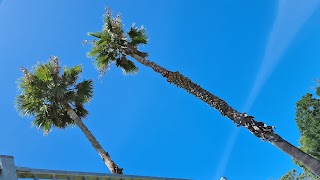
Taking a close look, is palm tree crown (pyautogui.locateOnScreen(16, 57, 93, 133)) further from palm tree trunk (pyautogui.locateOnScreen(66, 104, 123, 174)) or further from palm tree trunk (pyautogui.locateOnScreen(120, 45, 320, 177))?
palm tree trunk (pyautogui.locateOnScreen(120, 45, 320, 177))

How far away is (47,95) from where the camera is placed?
19484 mm

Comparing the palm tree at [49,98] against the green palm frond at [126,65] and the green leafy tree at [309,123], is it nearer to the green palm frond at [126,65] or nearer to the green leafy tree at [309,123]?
the green palm frond at [126,65]

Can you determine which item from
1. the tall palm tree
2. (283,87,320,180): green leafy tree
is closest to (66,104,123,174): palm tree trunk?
the tall palm tree

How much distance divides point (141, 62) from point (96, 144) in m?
3.84

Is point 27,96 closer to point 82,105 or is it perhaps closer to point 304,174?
point 82,105

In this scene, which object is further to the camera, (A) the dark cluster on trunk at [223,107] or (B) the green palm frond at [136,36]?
(B) the green palm frond at [136,36]

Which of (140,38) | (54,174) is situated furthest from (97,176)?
(140,38)

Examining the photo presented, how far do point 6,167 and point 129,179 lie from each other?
319cm

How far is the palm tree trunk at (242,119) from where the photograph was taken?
446 inches

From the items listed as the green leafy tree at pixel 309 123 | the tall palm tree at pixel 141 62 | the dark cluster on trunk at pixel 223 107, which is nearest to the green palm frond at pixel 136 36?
the tall palm tree at pixel 141 62

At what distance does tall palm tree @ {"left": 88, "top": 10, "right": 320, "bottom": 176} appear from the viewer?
40.5 feet

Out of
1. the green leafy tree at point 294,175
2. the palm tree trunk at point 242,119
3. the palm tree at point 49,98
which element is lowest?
the palm tree trunk at point 242,119

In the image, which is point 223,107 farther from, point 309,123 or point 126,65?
point 309,123

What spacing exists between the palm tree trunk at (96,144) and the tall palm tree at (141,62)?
2527 millimetres
